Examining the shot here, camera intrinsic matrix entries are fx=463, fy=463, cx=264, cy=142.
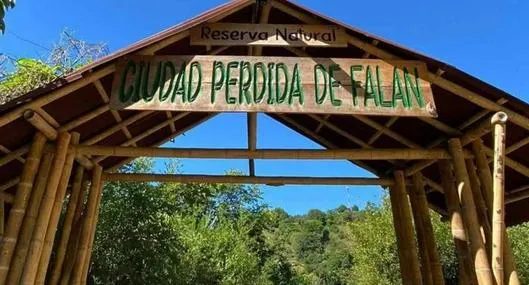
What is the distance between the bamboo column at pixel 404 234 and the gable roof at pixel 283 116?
0.35 m

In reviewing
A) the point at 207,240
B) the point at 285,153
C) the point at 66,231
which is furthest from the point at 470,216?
the point at 207,240

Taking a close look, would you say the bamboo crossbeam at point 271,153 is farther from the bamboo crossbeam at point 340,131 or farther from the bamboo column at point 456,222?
the bamboo crossbeam at point 340,131

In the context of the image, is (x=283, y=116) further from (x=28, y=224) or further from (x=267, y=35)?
(x=28, y=224)

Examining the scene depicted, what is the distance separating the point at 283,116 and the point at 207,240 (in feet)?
46.4

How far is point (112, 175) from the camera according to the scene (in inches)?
283

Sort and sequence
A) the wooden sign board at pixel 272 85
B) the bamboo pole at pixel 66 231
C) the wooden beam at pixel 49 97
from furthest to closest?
1. the bamboo pole at pixel 66 231
2. the wooden sign board at pixel 272 85
3. the wooden beam at pixel 49 97

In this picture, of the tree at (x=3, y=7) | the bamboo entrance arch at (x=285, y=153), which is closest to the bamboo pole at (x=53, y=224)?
the bamboo entrance arch at (x=285, y=153)

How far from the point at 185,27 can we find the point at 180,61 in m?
0.38

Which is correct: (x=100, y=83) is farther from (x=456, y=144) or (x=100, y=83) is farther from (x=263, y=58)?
(x=456, y=144)

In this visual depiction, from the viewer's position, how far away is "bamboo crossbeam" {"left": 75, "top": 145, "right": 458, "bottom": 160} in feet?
19.3

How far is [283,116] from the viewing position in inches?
299

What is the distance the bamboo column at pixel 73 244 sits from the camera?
246 inches

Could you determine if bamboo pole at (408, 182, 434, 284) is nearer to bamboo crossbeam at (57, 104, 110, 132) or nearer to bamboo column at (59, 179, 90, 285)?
bamboo crossbeam at (57, 104, 110, 132)

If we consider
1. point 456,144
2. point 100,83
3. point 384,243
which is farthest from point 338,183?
point 384,243
